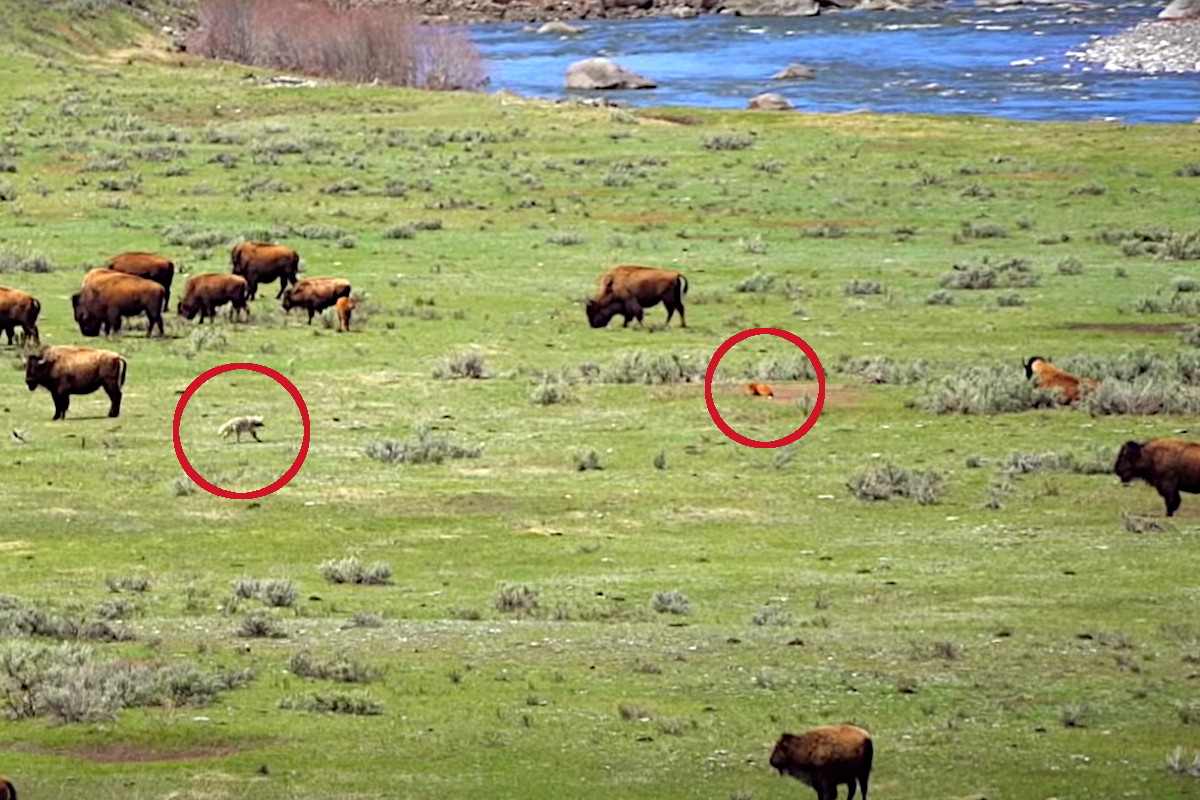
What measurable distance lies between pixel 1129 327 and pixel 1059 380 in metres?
7.03

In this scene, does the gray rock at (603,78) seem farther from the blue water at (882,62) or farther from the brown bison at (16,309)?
the brown bison at (16,309)

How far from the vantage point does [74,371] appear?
26500 millimetres

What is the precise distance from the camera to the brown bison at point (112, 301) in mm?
31922

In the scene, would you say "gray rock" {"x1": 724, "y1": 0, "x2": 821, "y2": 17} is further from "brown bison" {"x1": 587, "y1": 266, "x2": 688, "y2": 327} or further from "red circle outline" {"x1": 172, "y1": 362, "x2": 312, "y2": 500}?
"red circle outline" {"x1": 172, "y1": 362, "x2": 312, "y2": 500}

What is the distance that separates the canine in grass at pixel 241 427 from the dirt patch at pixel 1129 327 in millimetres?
13657

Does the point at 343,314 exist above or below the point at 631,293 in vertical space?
below

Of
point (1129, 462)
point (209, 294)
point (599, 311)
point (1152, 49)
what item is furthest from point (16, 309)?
point (1152, 49)

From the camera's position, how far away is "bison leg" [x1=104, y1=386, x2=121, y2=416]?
1046 inches

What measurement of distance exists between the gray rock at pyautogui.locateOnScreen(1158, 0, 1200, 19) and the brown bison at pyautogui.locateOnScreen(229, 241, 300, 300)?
8676cm

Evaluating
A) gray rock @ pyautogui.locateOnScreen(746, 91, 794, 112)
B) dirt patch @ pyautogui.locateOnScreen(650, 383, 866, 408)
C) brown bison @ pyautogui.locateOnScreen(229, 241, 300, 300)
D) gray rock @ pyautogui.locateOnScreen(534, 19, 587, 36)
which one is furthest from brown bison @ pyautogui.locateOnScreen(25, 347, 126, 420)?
gray rock @ pyautogui.locateOnScreen(534, 19, 587, 36)

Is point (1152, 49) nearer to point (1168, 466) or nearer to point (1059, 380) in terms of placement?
point (1059, 380)

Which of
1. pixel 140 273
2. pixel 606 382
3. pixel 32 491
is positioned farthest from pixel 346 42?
pixel 32 491

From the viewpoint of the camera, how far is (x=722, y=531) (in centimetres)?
2181

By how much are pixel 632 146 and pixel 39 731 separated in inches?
1845
